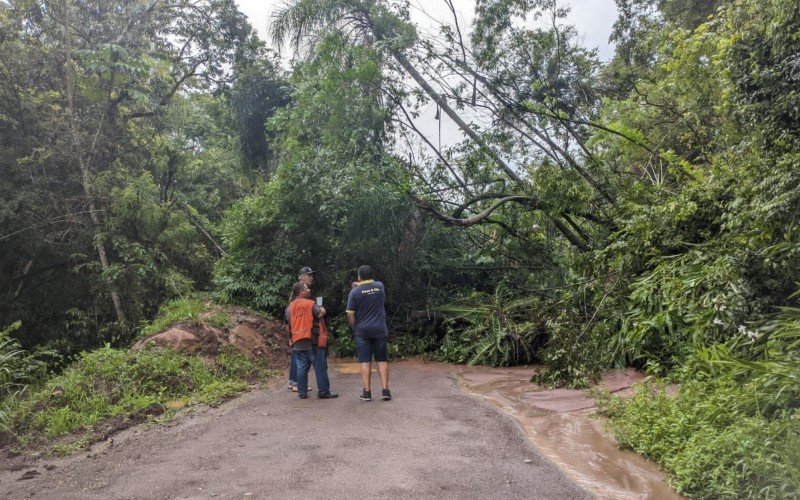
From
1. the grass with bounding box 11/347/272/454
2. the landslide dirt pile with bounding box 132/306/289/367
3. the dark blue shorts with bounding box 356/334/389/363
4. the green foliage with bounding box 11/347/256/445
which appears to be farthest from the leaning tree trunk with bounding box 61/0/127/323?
the dark blue shorts with bounding box 356/334/389/363

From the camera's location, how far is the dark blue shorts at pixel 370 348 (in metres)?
7.45

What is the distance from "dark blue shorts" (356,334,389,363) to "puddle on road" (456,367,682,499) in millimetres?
1680

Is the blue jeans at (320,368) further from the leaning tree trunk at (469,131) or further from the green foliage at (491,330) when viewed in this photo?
the leaning tree trunk at (469,131)

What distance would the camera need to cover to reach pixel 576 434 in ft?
19.2

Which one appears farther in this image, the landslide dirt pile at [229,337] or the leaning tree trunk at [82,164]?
the leaning tree trunk at [82,164]

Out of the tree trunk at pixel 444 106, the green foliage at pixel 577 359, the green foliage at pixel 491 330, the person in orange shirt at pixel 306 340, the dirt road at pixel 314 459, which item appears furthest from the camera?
the tree trunk at pixel 444 106

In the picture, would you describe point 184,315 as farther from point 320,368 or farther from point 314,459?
point 314,459

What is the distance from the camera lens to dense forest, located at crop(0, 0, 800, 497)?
884 centimetres

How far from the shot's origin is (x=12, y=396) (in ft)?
22.4

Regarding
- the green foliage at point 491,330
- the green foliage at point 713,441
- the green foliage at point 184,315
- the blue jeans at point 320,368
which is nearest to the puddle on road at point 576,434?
the green foliage at point 713,441

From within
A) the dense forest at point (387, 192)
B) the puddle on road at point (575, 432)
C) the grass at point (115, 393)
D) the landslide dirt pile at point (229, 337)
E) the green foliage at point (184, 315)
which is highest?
the dense forest at point (387, 192)

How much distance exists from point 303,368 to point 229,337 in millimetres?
2922

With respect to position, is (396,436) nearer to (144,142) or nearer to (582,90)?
(144,142)

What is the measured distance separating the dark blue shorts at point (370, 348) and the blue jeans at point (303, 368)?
797mm
